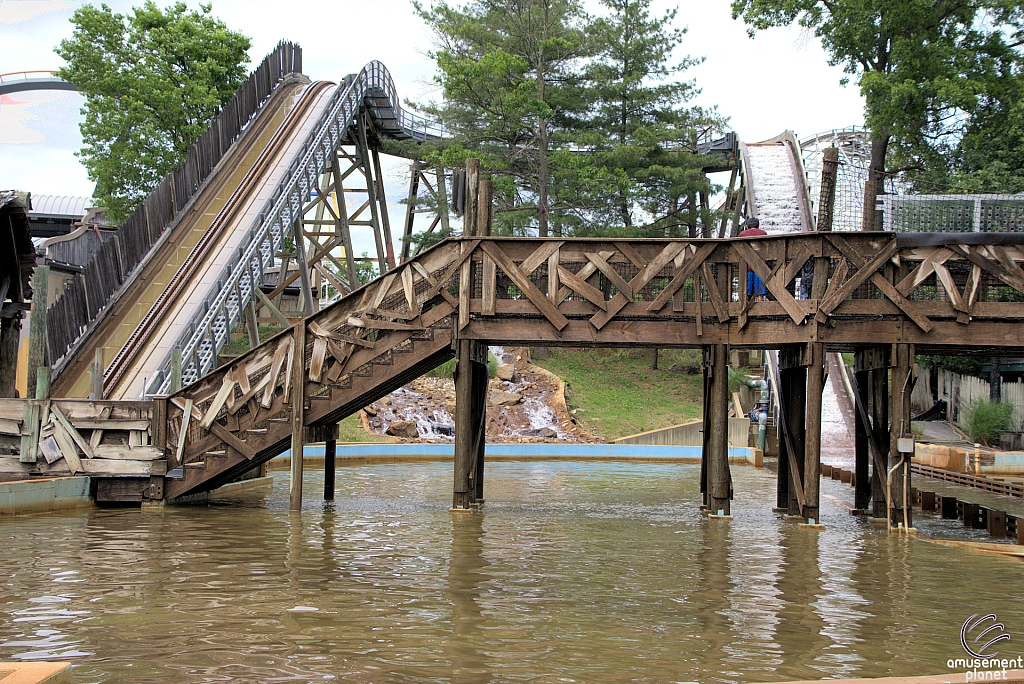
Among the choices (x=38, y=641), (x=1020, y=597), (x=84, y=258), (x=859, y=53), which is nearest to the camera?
(x=38, y=641)

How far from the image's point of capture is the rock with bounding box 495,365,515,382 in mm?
38188

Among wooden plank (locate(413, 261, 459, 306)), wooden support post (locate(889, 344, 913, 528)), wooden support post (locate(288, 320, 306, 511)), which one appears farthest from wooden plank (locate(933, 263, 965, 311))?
wooden support post (locate(288, 320, 306, 511))

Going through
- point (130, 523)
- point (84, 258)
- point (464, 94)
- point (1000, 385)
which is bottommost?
point (130, 523)

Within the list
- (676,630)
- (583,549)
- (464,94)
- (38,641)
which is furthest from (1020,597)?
(464,94)

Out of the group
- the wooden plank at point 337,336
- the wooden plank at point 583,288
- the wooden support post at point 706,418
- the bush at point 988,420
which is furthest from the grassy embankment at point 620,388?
the wooden plank at point 583,288

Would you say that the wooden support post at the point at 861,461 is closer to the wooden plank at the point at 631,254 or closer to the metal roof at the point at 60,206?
the wooden plank at the point at 631,254

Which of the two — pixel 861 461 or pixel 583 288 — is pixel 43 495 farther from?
pixel 861 461

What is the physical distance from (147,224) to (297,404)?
14694 millimetres

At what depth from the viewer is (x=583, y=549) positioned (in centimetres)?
1398

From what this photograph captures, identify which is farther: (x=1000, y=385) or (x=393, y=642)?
(x=1000, y=385)

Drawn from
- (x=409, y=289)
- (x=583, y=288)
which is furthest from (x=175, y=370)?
(x=583, y=288)

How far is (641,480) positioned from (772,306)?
970 cm

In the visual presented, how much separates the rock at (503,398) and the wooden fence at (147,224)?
12127 millimetres

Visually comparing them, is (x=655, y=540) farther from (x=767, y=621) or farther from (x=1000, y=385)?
(x=1000, y=385)
